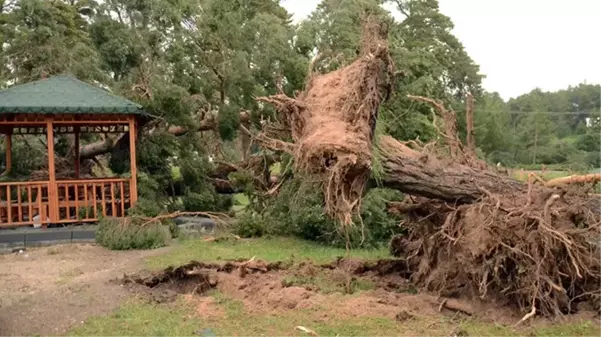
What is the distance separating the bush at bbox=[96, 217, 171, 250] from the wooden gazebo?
1.19 metres

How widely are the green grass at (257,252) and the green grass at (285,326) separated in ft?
10.4

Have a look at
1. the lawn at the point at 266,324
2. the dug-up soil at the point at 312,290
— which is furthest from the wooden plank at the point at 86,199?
the lawn at the point at 266,324

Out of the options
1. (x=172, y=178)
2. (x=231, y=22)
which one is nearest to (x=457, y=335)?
(x=172, y=178)

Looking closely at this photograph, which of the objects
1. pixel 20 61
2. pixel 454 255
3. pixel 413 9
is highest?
pixel 413 9

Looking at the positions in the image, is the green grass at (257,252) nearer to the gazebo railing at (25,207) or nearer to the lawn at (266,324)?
the lawn at (266,324)

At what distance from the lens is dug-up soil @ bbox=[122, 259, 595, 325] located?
6.73 metres

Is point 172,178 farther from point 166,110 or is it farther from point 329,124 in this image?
point 329,124

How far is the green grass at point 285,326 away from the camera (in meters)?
6.04

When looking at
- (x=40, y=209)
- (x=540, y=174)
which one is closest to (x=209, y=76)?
(x=40, y=209)

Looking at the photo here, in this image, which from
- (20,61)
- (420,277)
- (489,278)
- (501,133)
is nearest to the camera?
(489,278)

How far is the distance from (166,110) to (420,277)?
27.2 ft

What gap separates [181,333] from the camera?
19.9ft

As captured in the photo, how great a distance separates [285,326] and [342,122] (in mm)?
2279

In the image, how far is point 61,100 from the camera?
13297 mm
